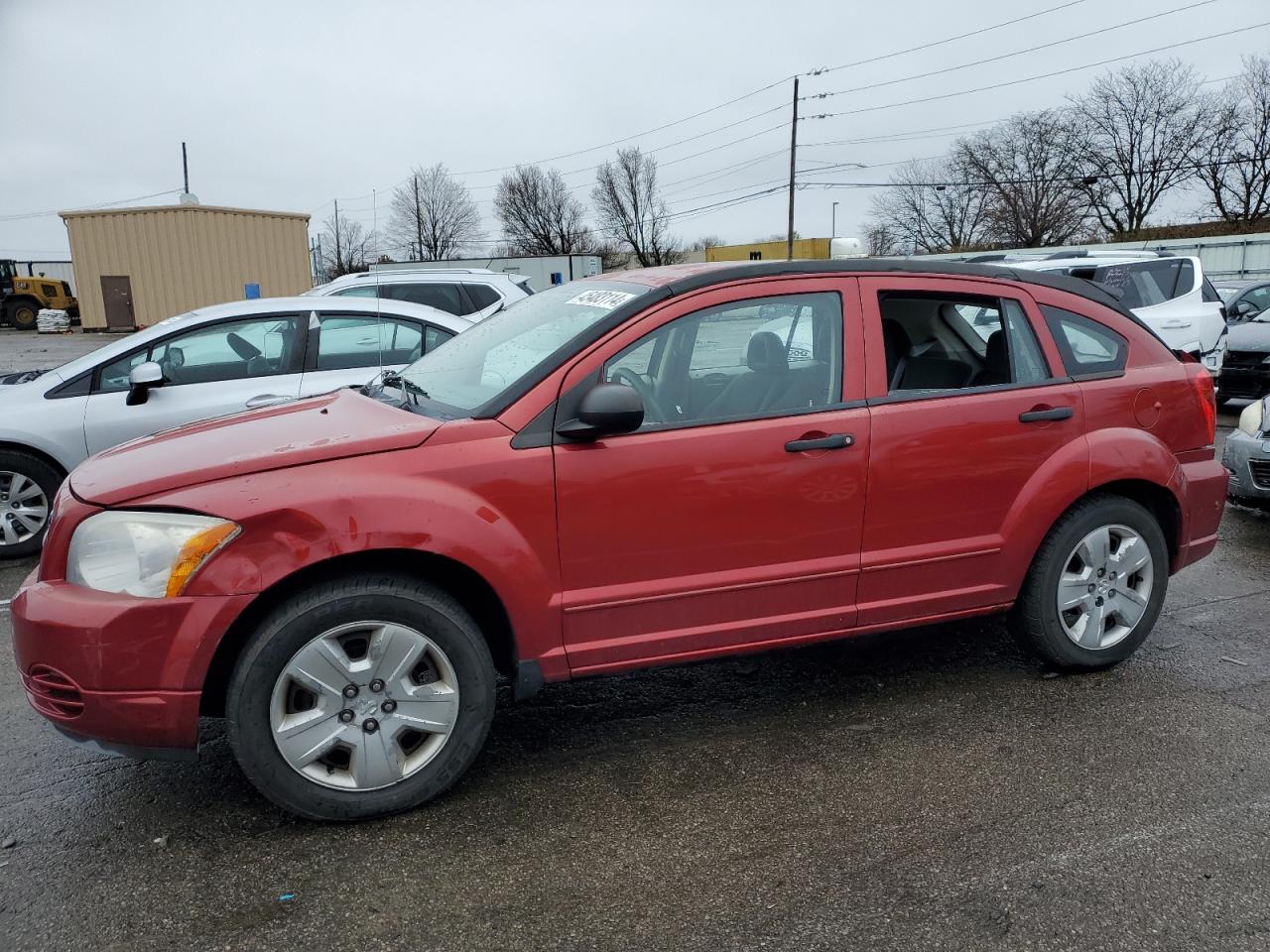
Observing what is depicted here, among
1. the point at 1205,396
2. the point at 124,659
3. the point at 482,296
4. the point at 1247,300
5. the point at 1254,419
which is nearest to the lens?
the point at 124,659

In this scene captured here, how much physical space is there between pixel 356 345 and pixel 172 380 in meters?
1.19

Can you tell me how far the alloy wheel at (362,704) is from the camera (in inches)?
119

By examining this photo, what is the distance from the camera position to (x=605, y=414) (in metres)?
3.22

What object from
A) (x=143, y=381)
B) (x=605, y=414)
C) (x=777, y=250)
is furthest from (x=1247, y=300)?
(x=777, y=250)

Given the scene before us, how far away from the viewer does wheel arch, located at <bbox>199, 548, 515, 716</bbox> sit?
120 inches

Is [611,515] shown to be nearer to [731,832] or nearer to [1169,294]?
[731,832]

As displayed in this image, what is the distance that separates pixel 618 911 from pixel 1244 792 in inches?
83.0

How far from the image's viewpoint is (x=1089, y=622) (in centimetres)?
422

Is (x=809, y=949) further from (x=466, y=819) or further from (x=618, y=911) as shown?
(x=466, y=819)

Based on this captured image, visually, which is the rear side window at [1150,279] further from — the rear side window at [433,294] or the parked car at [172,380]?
the parked car at [172,380]

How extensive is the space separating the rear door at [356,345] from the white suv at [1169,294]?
286 inches

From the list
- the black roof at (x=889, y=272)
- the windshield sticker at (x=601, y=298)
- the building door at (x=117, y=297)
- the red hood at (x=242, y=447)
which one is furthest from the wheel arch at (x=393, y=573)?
the building door at (x=117, y=297)

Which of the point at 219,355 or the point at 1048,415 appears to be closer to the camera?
the point at 1048,415

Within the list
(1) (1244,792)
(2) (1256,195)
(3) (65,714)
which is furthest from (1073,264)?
(2) (1256,195)
